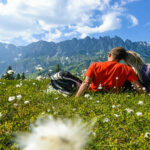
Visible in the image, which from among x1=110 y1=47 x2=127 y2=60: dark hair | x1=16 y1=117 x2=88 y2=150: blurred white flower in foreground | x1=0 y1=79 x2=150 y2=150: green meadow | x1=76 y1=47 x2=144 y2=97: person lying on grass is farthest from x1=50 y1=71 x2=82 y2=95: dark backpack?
x1=16 y1=117 x2=88 y2=150: blurred white flower in foreground

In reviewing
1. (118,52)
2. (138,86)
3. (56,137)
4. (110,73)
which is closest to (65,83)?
(110,73)

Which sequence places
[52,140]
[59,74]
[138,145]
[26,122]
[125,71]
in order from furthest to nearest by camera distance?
[59,74] → [125,71] → [26,122] → [138,145] → [52,140]

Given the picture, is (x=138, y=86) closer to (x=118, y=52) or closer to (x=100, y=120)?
(x=118, y=52)

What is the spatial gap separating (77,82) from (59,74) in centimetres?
80

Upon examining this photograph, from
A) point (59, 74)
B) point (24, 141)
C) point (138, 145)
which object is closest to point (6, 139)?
point (138, 145)

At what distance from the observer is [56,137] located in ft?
1.97

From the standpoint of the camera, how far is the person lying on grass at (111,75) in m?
6.52

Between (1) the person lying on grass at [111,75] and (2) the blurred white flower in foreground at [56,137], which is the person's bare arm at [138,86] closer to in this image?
(1) the person lying on grass at [111,75]

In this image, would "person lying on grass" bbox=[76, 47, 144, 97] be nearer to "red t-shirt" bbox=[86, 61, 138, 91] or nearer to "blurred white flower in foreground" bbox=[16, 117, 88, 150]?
"red t-shirt" bbox=[86, 61, 138, 91]

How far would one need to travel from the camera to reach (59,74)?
7188mm

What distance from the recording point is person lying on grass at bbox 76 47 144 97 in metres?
6.52

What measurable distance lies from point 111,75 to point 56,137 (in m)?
6.18

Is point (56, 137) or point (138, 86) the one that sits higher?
point (56, 137)

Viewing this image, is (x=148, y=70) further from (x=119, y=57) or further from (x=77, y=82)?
(x=77, y=82)
